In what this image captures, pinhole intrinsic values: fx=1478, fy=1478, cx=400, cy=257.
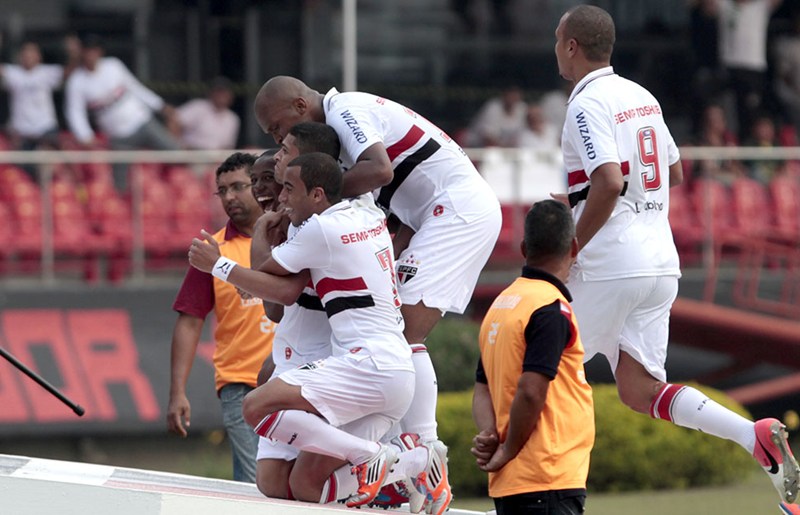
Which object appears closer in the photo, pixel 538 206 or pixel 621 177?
pixel 538 206

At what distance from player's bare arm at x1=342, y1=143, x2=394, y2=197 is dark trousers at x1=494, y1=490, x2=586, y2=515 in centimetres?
135

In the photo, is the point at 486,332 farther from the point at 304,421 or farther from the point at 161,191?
the point at 161,191

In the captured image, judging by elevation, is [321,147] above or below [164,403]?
above

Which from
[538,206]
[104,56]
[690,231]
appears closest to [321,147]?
[538,206]

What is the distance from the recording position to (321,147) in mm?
5980

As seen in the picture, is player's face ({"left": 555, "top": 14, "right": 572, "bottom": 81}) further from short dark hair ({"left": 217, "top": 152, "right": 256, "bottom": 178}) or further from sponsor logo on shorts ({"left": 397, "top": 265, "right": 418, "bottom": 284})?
short dark hair ({"left": 217, "top": 152, "right": 256, "bottom": 178})

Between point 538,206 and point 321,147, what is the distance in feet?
3.06

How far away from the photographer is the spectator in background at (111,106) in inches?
602

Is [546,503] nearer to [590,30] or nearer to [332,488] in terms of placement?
[332,488]

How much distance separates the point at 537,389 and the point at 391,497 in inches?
46.8

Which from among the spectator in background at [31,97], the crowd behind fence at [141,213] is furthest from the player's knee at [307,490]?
the spectator in background at [31,97]

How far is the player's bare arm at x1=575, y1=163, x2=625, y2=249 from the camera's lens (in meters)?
6.12

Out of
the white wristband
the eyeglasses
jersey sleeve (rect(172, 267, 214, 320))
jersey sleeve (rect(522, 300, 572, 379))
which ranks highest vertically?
the eyeglasses

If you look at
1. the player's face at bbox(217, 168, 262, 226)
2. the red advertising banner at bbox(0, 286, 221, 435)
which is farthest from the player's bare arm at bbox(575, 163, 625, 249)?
the red advertising banner at bbox(0, 286, 221, 435)
